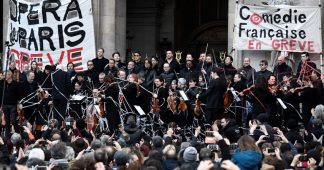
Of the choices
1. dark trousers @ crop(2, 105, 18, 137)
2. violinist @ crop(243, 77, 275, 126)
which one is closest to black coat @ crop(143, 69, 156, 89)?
dark trousers @ crop(2, 105, 18, 137)

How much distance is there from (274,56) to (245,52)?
84cm

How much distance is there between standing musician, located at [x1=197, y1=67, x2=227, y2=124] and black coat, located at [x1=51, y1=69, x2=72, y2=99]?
3672mm

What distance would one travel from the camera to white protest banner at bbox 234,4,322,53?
25438 millimetres

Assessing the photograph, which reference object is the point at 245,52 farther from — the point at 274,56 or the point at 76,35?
the point at 76,35

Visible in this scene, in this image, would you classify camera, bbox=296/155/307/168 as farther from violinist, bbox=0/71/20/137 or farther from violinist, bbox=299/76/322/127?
violinist, bbox=0/71/20/137

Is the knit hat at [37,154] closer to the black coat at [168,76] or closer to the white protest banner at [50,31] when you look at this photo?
the black coat at [168,76]

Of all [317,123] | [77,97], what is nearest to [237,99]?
[77,97]

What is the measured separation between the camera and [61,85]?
25156mm

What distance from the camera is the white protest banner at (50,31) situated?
28062mm

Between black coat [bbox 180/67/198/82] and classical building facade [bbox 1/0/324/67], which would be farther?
classical building facade [bbox 1/0/324/67]

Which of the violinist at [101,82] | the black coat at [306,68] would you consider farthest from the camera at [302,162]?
the violinist at [101,82]

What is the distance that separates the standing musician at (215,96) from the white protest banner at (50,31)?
566cm

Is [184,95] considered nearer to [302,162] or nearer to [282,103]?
[282,103]

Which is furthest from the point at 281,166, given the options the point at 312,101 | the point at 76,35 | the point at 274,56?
the point at 76,35
